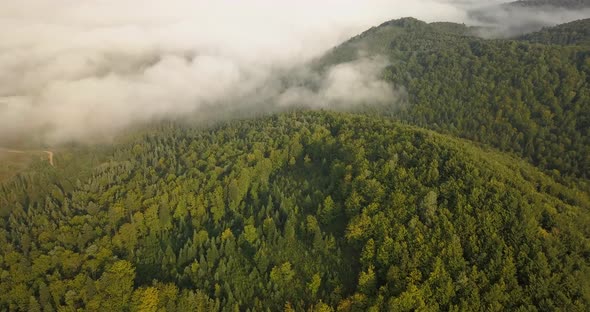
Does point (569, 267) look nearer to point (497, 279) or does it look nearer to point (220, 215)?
point (497, 279)

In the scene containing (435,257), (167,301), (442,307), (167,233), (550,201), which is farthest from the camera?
(167,233)

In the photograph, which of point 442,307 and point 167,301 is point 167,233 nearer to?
point 167,301

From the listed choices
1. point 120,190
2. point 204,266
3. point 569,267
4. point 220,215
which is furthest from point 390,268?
point 120,190

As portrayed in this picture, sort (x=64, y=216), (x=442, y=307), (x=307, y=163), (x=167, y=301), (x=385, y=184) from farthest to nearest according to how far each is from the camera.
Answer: (x=307, y=163), (x=64, y=216), (x=385, y=184), (x=167, y=301), (x=442, y=307)

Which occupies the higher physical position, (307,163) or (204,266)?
(307,163)

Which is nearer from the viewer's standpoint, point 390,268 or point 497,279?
point 497,279

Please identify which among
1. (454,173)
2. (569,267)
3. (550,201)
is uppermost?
(454,173)

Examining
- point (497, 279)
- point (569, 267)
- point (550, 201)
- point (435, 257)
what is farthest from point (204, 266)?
point (550, 201)
